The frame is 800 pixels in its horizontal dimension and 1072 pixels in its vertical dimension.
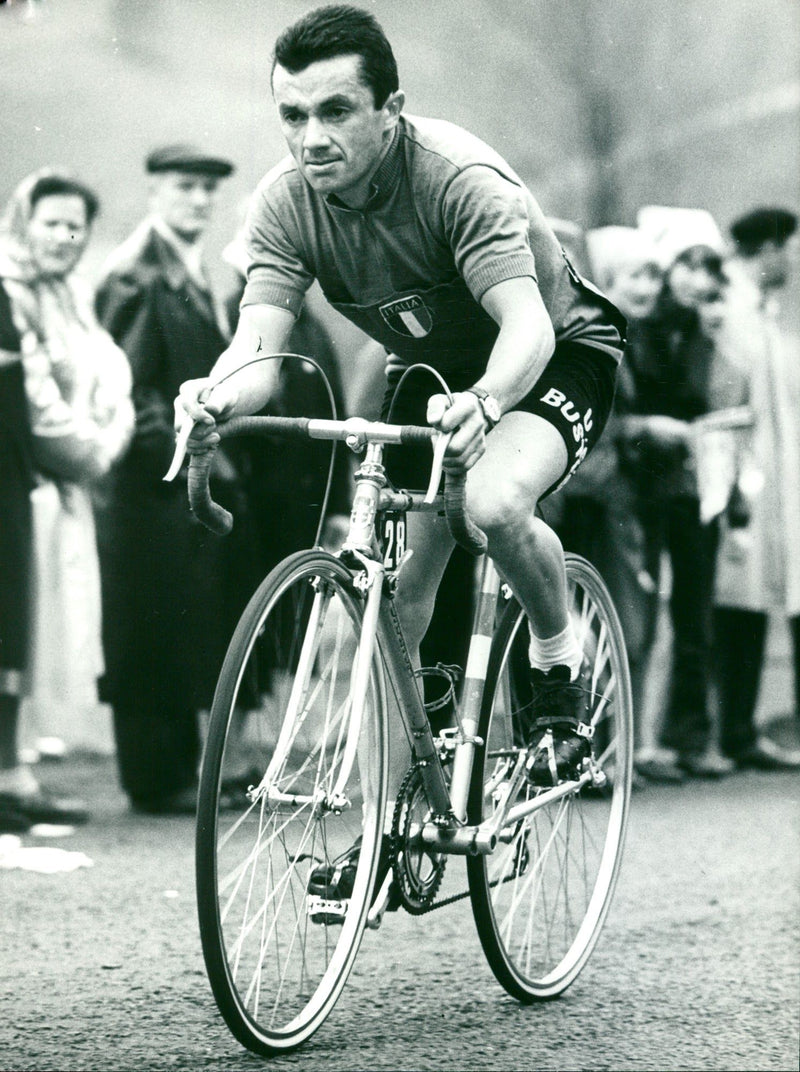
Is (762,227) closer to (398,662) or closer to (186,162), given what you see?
(186,162)

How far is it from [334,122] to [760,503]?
3364mm

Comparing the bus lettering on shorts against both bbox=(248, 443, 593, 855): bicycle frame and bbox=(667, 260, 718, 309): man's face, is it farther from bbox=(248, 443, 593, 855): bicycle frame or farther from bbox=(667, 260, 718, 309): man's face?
bbox=(667, 260, 718, 309): man's face

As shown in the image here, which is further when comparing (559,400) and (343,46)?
(559,400)

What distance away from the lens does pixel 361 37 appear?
3.46m

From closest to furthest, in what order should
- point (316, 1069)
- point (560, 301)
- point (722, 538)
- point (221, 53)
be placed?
point (316, 1069)
point (560, 301)
point (221, 53)
point (722, 538)

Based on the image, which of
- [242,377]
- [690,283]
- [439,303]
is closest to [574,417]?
[439,303]

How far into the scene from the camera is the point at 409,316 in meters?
3.71

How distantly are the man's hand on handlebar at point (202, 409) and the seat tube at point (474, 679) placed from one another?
2.60 feet

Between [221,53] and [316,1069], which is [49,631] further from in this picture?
[316,1069]

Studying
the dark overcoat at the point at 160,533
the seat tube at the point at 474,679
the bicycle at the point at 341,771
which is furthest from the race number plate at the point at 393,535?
the dark overcoat at the point at 160,533

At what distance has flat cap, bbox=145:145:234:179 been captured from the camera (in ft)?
15.7

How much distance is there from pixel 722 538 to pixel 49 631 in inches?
96.0

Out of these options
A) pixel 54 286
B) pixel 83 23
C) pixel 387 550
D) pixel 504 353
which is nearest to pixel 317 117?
pixel 504 353

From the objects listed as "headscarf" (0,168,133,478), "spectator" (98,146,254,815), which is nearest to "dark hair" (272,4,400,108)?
"spectator" (98,146,254,815)
